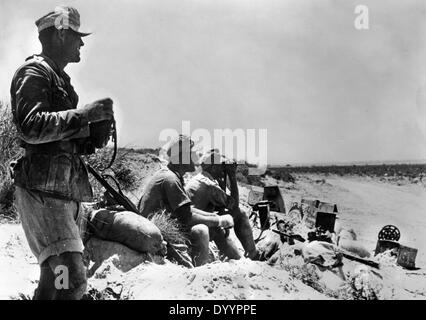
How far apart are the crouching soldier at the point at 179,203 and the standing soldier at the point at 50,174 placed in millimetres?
2217

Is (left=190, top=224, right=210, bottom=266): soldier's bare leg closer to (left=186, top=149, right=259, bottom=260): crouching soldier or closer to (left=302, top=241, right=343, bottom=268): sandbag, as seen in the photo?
(left=186, top=149, right=259, bottom=260): crouching soldier

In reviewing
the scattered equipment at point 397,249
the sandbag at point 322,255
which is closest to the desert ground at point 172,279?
the sandbag at point 322,255

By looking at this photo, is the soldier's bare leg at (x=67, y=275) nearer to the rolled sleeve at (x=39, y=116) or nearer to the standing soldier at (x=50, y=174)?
the standing soldier at (x=50, y=174)

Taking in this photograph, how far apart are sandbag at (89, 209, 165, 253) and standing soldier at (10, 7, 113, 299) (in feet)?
4.27

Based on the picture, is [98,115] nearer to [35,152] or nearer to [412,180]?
[35,152]

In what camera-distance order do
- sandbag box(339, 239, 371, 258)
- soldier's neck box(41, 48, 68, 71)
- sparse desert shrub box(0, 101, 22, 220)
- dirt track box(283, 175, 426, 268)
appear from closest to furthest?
soldier's neck box(41, 48, 68, 71) < sparse desert shrub box(0, 101, 22, 220) < sandbag box(339, 239, 371, 258) < dirt track box(283, 175, 426, 268)

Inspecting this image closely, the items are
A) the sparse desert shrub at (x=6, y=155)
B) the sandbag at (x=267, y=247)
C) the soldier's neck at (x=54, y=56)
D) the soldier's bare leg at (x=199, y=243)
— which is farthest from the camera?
the sandbag at (x=267, y=247)

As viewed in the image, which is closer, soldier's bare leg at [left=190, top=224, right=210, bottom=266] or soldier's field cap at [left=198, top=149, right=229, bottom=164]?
soldier's bare leg at [left=190, top=224, right=210, bottom=266]

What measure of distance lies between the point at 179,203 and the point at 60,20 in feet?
8.32

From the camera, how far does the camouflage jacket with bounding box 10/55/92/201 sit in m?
3.24

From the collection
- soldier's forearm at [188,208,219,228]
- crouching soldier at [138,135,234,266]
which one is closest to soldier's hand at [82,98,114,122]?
crouching soldier at [138,135,234,266]

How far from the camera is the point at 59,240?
10.9 feet

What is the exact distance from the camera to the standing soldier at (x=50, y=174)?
326cm
